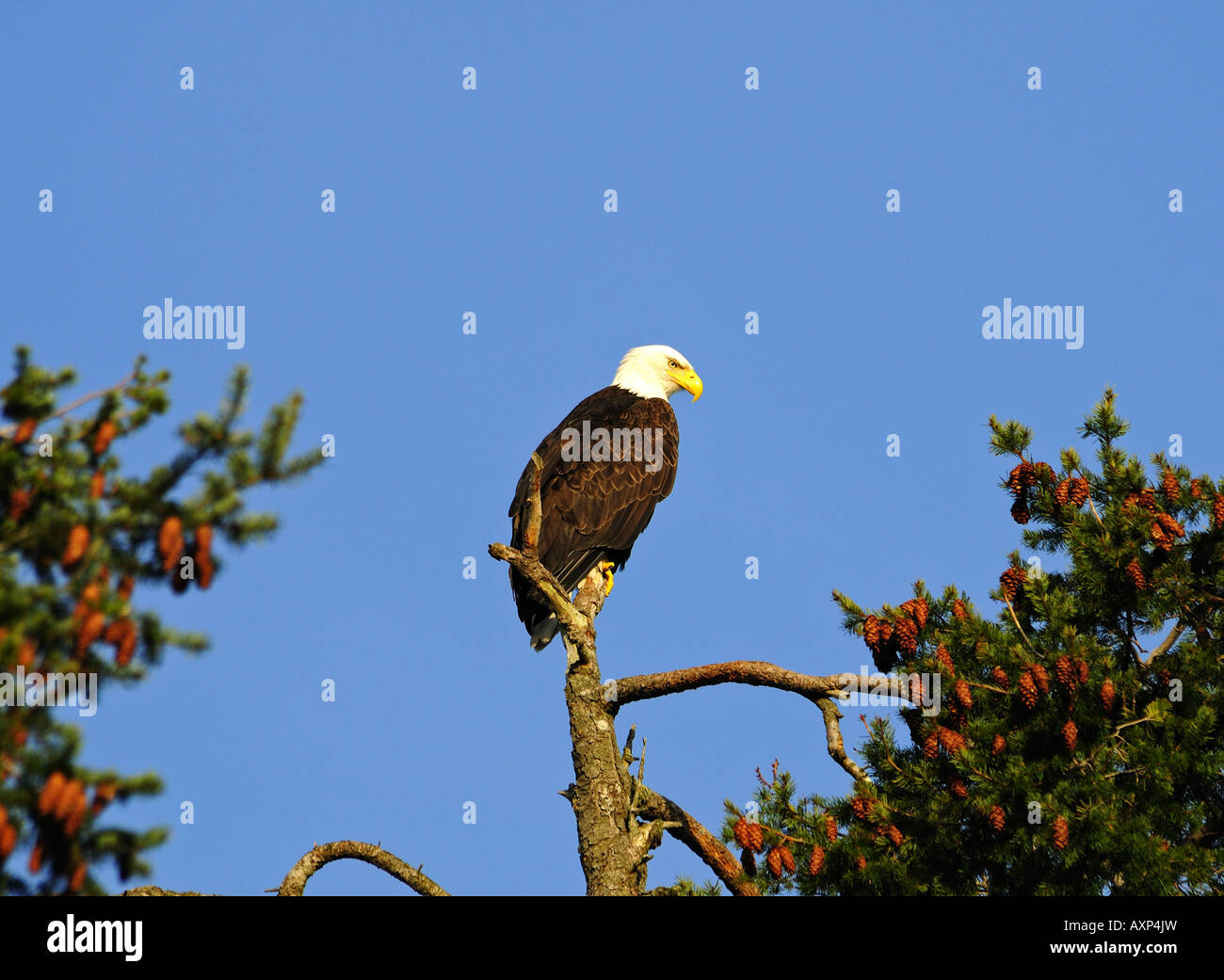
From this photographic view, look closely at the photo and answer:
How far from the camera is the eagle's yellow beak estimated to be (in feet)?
38.5

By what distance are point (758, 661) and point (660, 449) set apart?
4627mm

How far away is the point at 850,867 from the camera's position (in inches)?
237

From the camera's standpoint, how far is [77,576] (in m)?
2.92

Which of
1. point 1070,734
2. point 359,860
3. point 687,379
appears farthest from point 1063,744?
point 687,379

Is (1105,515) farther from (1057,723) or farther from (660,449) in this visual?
(660,449)

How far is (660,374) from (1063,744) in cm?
648

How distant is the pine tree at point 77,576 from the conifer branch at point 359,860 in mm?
3000

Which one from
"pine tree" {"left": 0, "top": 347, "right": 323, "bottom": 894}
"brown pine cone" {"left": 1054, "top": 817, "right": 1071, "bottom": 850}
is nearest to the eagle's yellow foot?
"brown pine cone" {"left": 1054, "top": 817, "right": 1071, "bottom": 850}

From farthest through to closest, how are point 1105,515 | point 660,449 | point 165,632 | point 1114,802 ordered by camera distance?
point 660,449, point 1105,515, point 1114,802, point 165,632
